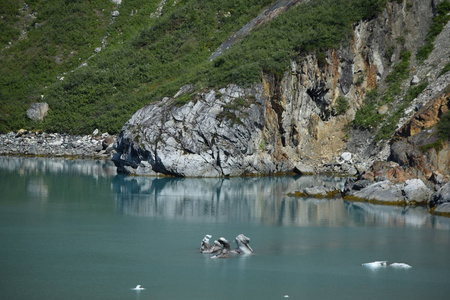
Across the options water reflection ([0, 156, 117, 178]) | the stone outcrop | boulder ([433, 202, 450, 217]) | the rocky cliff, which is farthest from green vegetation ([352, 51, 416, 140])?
water reflection ([0, 156, 117, 178])

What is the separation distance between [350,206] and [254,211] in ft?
24.0

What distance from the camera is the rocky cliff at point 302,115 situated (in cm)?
6606

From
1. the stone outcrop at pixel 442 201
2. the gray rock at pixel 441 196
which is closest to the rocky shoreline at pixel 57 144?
the gray rock at pixel 441 196

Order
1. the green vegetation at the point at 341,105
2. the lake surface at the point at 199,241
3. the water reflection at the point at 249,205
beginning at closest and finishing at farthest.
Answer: the lake surface at the point at 199,241 → the water reflection at the point at 249,205 → the green vegetation at the point at 341,105

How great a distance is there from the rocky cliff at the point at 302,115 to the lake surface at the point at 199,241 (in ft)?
20.1

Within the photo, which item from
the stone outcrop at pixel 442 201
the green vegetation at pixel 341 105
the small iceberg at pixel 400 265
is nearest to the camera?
the small iceberg at pixel 400 265

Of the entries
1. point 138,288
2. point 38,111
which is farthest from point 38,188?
point 38,111

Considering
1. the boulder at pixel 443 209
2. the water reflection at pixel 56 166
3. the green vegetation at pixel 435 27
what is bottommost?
the boulder at pixel 443 209

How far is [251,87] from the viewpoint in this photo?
230 ft

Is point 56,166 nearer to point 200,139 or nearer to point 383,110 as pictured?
point 200,139

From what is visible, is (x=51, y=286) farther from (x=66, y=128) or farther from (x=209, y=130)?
(x=66, y=128)

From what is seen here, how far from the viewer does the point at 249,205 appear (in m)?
51.1

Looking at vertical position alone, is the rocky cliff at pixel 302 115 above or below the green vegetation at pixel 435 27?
below

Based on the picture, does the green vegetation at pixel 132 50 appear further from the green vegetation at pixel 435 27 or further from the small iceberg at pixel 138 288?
the small iceberg at pixel 138 288
